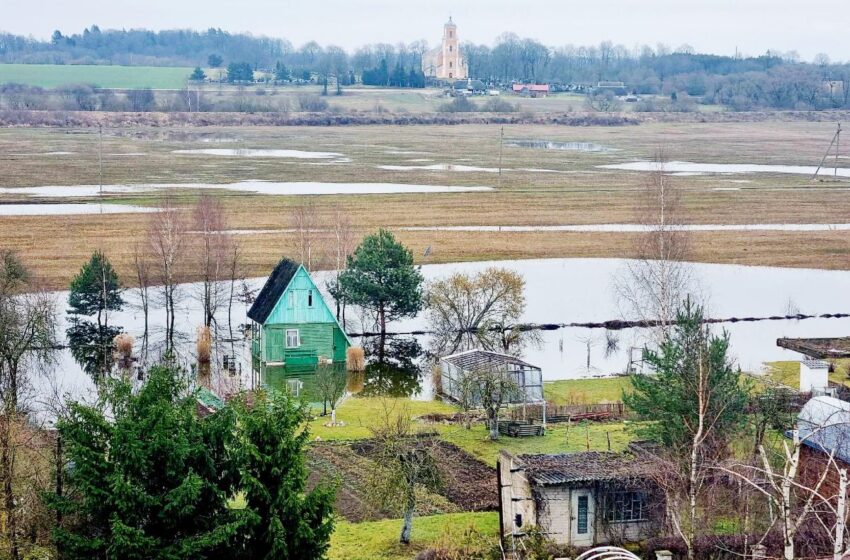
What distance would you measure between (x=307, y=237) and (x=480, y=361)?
21453 millimetres

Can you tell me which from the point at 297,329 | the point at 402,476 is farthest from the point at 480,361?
the point at 402,476

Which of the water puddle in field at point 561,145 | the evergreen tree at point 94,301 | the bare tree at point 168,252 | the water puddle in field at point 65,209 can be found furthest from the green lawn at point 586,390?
the water puddle in field at point 561,145

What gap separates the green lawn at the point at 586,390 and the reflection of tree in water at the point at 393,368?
4.26 meters

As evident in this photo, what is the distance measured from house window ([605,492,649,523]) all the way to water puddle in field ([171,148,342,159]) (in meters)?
86.0

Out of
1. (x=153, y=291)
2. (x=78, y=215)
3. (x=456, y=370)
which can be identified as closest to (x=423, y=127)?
(x=78, y=215)

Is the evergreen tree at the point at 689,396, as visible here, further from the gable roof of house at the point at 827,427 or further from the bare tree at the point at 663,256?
the bare tree at the point at 663,256

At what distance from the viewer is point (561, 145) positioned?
125750 mm

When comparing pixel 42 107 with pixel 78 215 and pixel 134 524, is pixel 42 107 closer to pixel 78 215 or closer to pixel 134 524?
pixel 78 215

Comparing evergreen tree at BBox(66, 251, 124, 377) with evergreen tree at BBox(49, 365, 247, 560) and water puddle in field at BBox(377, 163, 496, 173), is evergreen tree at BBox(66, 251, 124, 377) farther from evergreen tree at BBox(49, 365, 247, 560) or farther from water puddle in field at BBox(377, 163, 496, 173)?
water puddle in field at BBox(377, 163, 496, 173)

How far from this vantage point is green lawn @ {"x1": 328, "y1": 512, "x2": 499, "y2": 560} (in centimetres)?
2134

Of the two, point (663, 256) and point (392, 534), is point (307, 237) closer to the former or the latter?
point (663, 256)

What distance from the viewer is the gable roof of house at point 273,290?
38500 mm

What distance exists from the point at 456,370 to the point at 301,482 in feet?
53.4

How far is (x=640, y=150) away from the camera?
118188 millimetres
